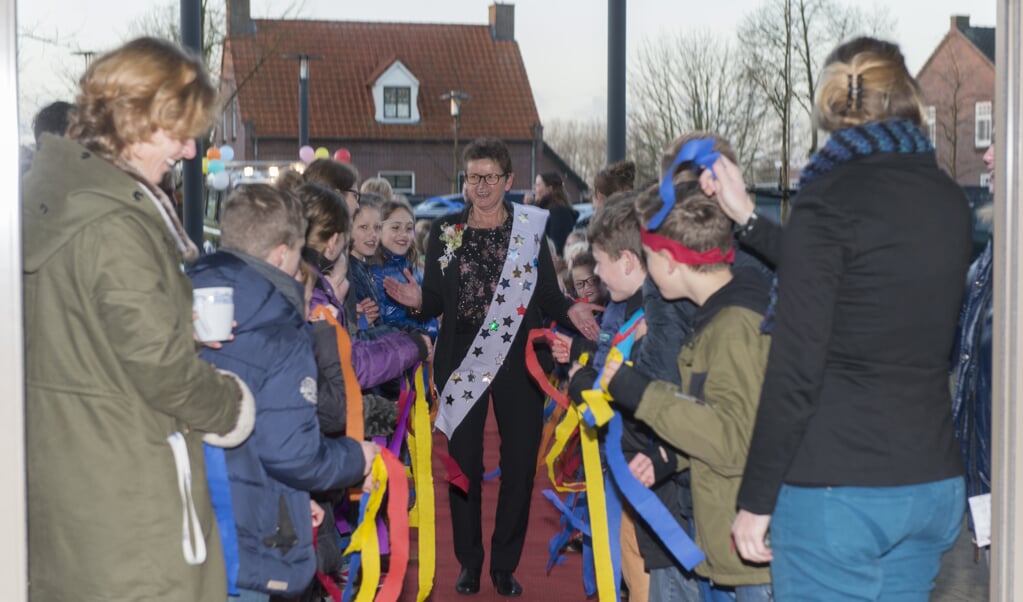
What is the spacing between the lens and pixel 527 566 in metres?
6.54

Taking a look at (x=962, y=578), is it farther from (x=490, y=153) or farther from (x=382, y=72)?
(x=382, y=72)

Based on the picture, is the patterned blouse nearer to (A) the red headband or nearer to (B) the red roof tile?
(A) the red headband

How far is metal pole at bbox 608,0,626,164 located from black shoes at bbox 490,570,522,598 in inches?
95.0

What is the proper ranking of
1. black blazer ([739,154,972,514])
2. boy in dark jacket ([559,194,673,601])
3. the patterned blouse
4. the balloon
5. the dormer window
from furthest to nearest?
the dormer window < the balloon < the patterned blouse < boy in dark jacket ([559,194,673,601]) < black blazer ([739,154,972,514])

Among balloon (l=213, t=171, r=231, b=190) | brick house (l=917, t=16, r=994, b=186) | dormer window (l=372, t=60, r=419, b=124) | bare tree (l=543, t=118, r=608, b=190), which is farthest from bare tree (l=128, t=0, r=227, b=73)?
bare tree (l=543, t=118, r=608, b=190)

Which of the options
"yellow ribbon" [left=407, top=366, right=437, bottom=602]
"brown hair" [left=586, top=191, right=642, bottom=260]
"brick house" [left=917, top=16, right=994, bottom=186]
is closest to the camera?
"brown hair" [left=586, top=191, right=642, bottom=260]

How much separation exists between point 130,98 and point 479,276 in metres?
3.30

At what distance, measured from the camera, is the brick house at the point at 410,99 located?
46281mm

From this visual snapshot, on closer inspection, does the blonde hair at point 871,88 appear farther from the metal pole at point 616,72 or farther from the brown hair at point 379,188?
the brown hair at point 379,188

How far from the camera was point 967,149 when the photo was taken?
1249 inches

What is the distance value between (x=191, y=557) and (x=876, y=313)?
1.73 meters

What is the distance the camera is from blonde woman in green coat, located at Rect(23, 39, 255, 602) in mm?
2750

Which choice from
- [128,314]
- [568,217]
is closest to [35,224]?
[128,314]

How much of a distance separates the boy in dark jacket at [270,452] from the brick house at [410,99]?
4245cm
